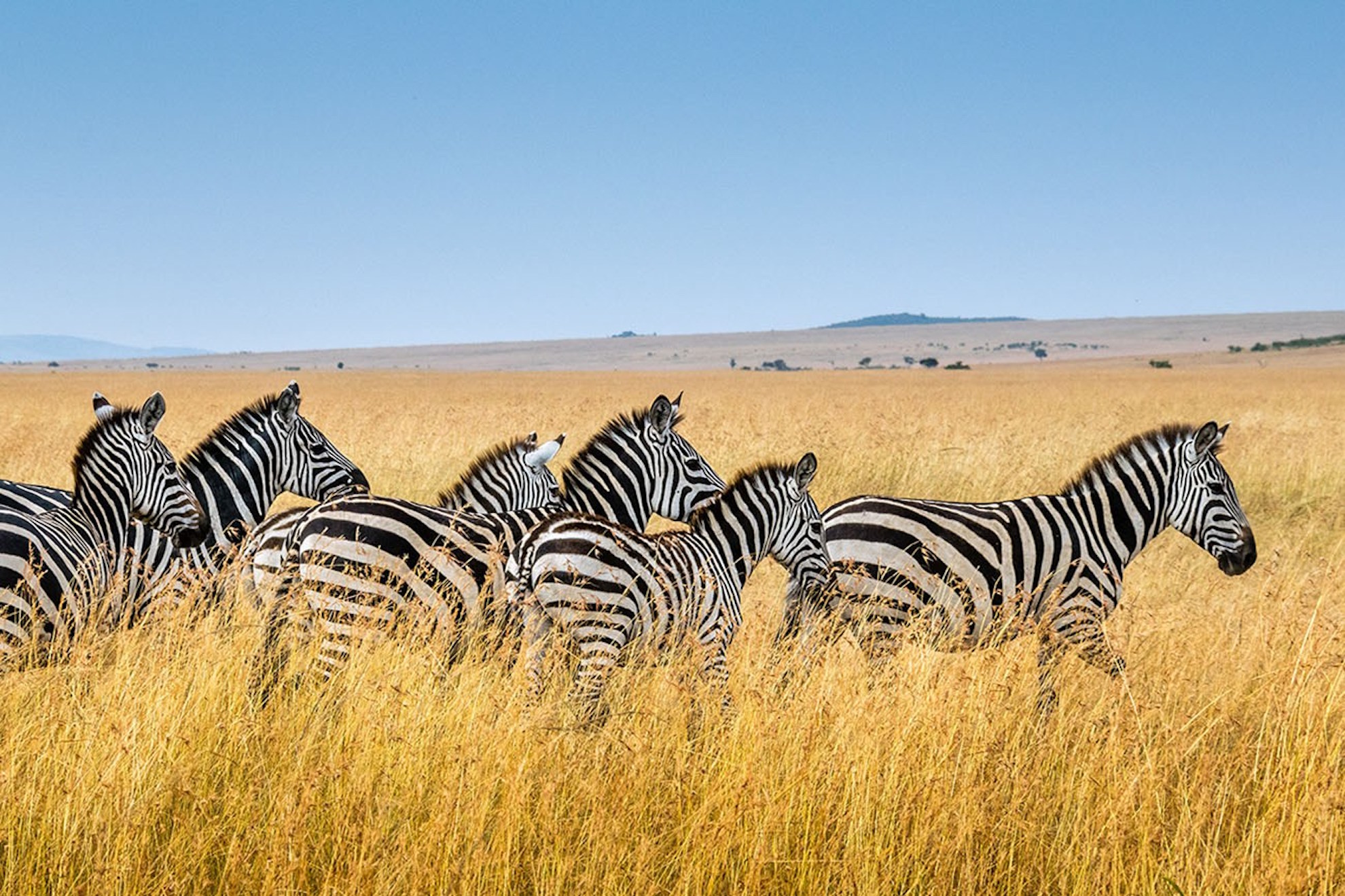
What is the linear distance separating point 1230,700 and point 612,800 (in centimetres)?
336

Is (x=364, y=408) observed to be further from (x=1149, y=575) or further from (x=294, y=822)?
(x=294, y=822)

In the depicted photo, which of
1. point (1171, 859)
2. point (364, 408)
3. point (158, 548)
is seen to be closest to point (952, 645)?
point (1171, 859)

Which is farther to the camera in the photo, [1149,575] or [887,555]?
[1149,575]

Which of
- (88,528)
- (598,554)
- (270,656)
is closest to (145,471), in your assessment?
(88,528)

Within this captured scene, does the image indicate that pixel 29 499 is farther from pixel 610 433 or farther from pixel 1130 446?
pixel 1130 446

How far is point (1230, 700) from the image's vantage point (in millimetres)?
5750

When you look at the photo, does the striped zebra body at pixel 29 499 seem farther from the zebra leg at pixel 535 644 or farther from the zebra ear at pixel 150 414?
the zebra leg at pixel 535 644

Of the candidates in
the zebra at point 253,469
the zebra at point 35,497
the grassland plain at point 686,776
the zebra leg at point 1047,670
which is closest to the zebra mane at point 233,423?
the zebra at point 253,469

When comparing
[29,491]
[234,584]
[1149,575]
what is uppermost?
[29,491]

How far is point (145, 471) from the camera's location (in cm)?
650

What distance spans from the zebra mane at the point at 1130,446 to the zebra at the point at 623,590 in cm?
166

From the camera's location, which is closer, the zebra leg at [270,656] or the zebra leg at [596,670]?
the zebra leg at [596,670]

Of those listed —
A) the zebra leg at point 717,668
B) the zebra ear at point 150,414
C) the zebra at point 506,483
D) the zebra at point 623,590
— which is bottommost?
the zebra leg at point 717,668

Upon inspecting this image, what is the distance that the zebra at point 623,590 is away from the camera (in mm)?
5207
